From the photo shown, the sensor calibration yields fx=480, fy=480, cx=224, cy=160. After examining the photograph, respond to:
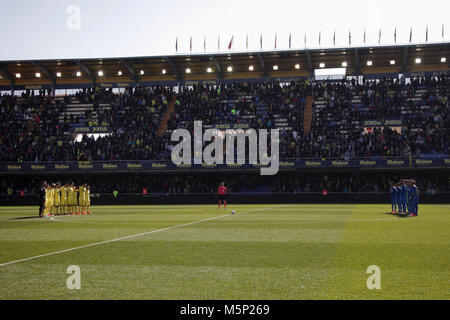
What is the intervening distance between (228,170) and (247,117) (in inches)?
313

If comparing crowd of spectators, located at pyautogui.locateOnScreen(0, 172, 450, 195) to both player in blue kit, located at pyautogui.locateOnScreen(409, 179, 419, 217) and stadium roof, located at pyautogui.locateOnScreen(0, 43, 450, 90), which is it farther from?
player in blue kit, located at pyautogui.locateOnScreen(409, 179, 419, 217)

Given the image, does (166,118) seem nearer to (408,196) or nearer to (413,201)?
(408,196)

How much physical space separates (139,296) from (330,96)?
44.3 m

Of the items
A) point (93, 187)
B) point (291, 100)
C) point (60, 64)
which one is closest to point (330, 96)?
point (291, 100)

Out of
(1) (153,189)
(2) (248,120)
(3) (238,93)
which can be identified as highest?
(3) (238,93)

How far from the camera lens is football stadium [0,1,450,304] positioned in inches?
365

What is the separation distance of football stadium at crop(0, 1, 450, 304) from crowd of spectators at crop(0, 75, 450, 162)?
7.1 inches

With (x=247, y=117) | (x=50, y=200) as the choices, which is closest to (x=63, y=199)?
(x=50, y=200)

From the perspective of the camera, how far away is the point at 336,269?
853 centimetres

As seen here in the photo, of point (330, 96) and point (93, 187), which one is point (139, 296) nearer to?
point (93, 187)

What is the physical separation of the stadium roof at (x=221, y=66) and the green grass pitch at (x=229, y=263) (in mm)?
37327

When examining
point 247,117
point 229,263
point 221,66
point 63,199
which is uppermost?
point 221,66

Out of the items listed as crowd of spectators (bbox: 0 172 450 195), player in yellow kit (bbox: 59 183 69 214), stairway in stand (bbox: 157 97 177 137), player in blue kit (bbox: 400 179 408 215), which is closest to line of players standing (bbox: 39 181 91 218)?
player in yellow kit (bbox: 59 183 69 214)

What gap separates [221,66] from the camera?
2138 inches
